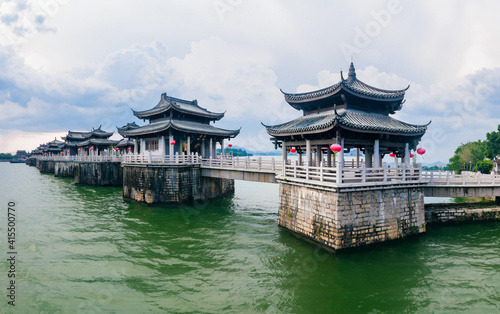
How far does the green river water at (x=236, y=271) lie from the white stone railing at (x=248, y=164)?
419 centimetres

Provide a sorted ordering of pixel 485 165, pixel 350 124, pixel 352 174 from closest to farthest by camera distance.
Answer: pixel 350 124 → pixel 352 174 → pixel 485 165

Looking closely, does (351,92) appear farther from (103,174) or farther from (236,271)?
(103,174)

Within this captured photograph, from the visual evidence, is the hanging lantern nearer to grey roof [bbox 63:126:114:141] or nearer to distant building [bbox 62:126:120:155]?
distant building [bbox 62:126:120:155]

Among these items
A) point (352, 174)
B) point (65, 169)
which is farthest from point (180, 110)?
point (65, 169)

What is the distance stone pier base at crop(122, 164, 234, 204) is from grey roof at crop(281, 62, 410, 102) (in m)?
11.2

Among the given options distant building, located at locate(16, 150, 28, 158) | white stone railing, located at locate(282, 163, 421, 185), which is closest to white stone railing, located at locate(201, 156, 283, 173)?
white stone railing, located at locate(282, 163, 421, 185)

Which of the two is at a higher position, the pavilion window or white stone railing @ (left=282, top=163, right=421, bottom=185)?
the pavilion window

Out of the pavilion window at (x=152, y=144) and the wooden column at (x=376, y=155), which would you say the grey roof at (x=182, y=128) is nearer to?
the pavilion window at (x=152, y=144)

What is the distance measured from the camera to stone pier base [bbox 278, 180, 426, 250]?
37.8 ft

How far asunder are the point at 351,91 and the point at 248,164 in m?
9.50

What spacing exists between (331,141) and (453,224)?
1038 centimetres

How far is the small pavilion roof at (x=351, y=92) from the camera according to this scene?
14111 millimetres

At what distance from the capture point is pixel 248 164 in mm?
20562

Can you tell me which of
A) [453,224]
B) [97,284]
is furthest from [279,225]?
[453,224]
